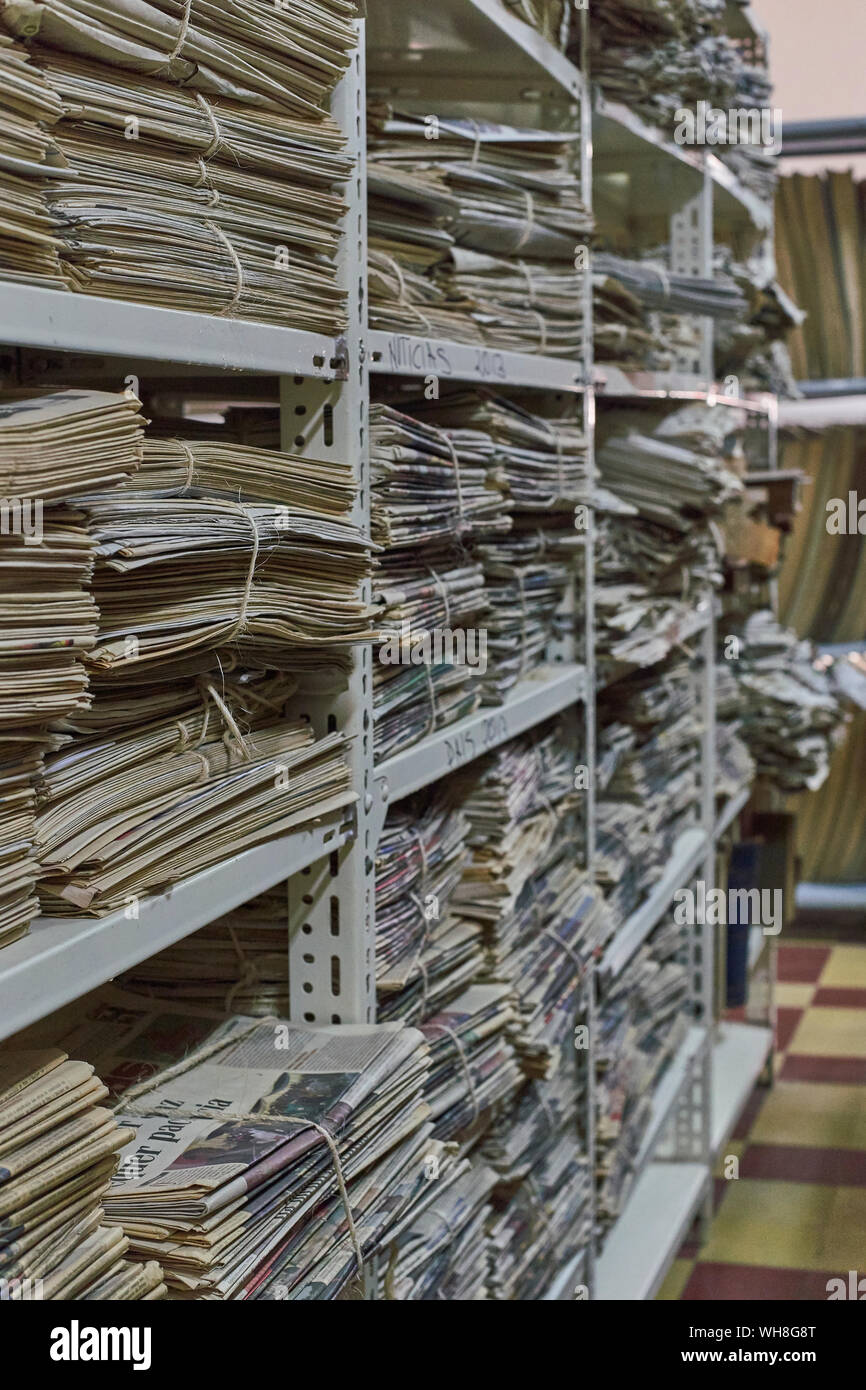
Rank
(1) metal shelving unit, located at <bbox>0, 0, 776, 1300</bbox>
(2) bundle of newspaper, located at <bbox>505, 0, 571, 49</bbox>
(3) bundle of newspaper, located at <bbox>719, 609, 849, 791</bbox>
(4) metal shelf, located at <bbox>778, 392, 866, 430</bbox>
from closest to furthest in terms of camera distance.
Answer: (1) metal shelving unit, located at <bbox>0, 0, 776, 1300</bbox>
(2) bundle of newspaper, located at <bbox>505, 0, 571, 49</bbox>
(3) bundle of newspaper, located at <bbox>719, 609, 849, 791</bbox>
(4) metal shelf, located at <bbox>778, 392, 866, 430</bbox>

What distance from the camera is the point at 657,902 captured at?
3.47m

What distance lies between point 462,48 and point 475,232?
0.25 metres

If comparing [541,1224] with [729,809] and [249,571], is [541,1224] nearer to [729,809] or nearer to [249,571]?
[249,571]

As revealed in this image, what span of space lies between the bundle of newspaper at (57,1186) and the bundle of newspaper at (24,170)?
0.57 m

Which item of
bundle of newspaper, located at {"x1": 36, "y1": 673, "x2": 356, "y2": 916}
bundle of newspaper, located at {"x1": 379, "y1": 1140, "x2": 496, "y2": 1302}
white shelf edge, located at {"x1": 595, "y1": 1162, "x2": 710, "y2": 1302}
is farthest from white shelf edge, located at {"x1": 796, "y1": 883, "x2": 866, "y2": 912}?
bundle of newspaper, located at {"x1": 36, "y1": 673, "x2": 356, "y2": 916}

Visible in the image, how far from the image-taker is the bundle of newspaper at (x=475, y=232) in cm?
200

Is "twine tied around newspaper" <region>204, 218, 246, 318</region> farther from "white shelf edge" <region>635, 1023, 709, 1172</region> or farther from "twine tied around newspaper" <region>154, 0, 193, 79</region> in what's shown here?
"white shelf edge" <region>635, 1023, 709, 1172</region>

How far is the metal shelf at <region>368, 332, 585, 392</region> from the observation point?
174 cm

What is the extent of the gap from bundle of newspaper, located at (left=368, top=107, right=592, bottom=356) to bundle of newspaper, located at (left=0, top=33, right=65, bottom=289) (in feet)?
2.51

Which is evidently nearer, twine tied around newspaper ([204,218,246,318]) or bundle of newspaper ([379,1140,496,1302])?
twine tied around newspaper ([204,218,246,318])

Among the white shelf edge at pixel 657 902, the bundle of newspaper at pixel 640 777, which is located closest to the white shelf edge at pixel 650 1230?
the white shelf edge at pixel 657 902

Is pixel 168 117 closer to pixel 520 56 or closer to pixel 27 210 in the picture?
pixel 27 210

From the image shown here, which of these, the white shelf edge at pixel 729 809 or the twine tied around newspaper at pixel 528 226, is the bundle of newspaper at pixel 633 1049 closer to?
the white shelf edge at pixel 729 809

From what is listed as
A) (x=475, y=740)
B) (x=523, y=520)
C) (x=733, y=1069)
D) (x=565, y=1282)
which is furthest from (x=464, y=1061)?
(x=733, y=1069)
